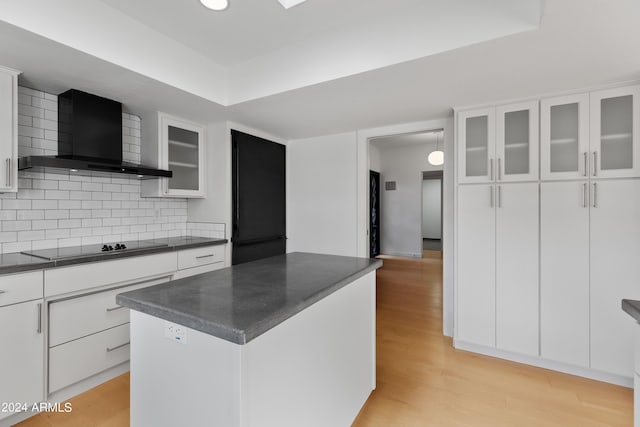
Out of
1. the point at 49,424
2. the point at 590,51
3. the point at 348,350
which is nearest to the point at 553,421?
the point at 348,350

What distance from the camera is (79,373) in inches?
82.3

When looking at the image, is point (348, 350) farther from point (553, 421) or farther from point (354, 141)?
point (354, 141)

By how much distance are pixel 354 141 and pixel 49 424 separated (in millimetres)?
3541

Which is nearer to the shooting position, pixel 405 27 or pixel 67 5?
pixel 67 5

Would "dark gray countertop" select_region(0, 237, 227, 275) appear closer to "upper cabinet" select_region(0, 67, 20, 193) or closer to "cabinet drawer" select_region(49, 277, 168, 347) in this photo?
"cabinet drawer" select_region(49, 277, 168, 347)

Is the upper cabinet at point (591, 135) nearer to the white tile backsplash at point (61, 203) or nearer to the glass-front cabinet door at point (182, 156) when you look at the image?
the glass-front cabinet door at point (182, 156)

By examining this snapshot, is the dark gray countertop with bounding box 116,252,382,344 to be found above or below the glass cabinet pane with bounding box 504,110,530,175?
below

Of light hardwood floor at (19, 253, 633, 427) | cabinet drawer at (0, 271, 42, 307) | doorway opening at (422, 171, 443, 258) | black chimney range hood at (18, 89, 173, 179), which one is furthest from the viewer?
doorway opening at (422, 171, 443, 258)

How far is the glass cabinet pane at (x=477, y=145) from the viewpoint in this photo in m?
2.72

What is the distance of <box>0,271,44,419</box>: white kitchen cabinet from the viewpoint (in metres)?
1.75

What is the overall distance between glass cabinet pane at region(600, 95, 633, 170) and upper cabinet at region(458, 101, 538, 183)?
0.42m

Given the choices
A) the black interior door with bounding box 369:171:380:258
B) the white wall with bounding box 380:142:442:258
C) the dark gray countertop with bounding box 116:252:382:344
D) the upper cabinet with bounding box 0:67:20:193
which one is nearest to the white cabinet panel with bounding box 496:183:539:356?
the dark gray countertop with bounding box 116:252:382:344

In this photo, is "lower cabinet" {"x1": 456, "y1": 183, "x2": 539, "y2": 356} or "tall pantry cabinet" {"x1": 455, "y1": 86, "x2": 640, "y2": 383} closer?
"tall pantry cabinet" {"x1": 455, "y1": 86, "x2": 640, "y2": 383}

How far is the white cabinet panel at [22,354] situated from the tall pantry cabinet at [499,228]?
3140mm
